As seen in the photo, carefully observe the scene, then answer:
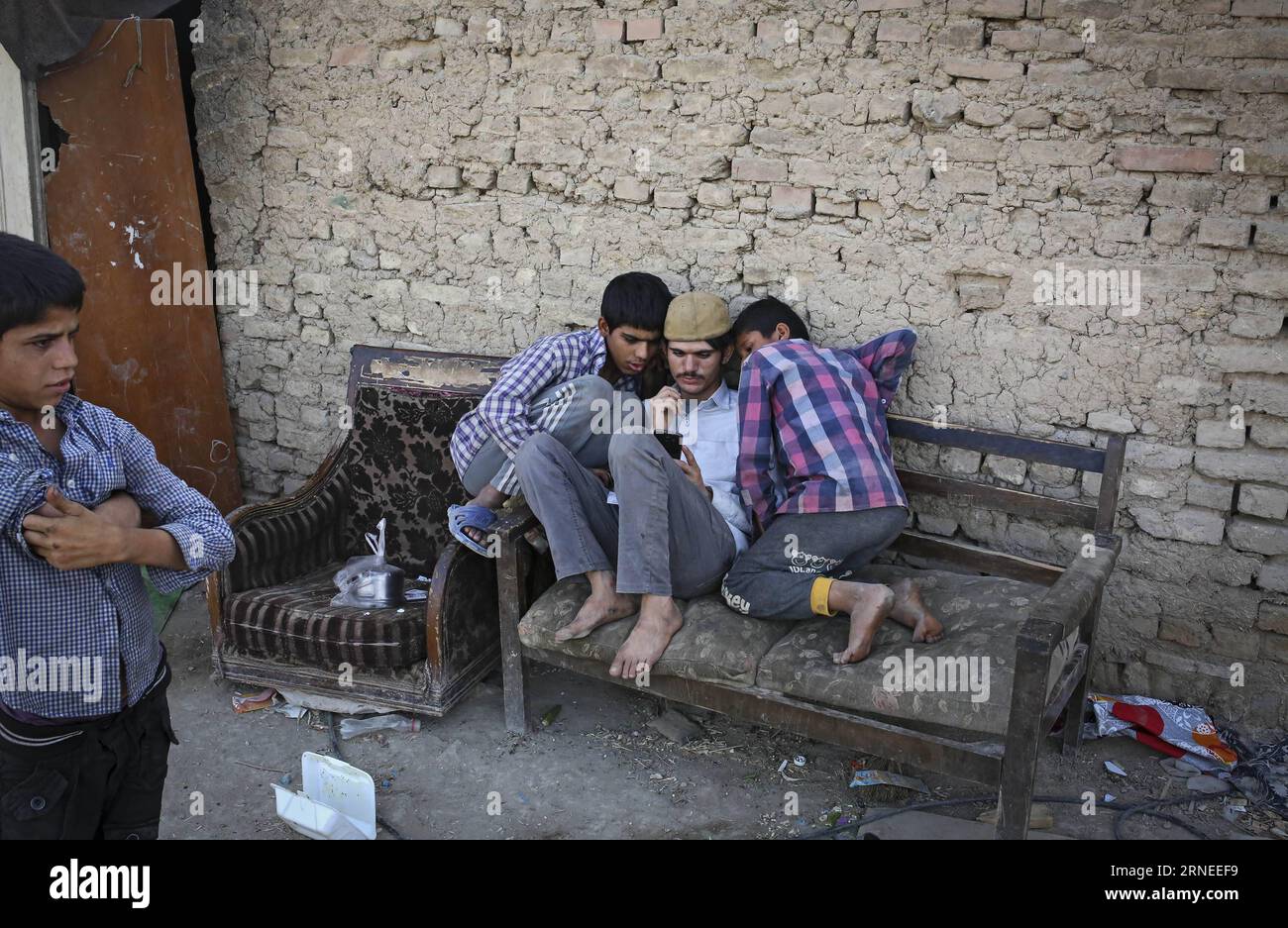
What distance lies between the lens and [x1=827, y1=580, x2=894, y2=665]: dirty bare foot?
295 centimetres

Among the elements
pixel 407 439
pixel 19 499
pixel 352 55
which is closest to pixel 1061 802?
pixel 407 439

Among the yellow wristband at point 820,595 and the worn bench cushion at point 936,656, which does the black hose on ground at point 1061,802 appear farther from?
the yellow wristband at point 820,595

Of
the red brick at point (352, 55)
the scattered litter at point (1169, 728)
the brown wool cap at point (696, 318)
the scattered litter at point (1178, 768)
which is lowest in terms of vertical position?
the scattered litter at point (1178, 768)

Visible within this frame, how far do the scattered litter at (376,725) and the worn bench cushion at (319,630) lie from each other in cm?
22

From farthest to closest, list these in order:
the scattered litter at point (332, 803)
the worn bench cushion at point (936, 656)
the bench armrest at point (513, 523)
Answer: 1. the bench armrest at point (513, 523)
2. the scattered litter at point (332, 803)
3. the worn bench cushion at point (936, 656)

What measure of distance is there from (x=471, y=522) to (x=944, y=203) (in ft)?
6.84

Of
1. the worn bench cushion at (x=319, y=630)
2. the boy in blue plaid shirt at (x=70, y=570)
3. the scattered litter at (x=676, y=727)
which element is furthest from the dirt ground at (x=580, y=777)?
the boy in blue plaid shirt at (x=70, y=570)

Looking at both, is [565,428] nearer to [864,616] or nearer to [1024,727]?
[864,616]

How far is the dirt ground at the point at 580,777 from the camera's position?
3148 millimetres

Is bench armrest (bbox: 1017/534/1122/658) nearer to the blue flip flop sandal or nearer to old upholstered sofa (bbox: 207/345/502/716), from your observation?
the blue flip flop sandal

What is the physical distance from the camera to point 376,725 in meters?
3.71

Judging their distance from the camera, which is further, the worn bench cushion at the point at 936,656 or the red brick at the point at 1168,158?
the red brick at the point at 1168,158

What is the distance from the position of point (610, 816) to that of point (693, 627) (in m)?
0.66
